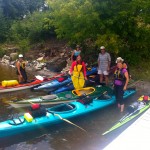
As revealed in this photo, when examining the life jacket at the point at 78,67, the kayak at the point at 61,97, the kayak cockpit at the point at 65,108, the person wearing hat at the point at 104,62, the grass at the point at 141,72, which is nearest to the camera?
the kayak cockpit at the point at 65,108

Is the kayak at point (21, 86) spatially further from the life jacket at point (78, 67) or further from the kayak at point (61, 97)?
the life jacket at point (78, 67)

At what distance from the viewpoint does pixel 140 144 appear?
4.40 meters

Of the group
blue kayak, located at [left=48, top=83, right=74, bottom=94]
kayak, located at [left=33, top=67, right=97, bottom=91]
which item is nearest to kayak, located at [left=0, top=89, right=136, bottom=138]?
blue kayak, located at [left=48, top=83, right=74, bottom=94]

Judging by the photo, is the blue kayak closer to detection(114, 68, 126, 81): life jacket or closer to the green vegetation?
the green vegetation

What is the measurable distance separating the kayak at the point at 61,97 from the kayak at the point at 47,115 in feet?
2.10

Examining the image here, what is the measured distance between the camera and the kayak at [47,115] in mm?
7148

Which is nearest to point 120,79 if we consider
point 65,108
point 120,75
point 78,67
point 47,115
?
point 120,75

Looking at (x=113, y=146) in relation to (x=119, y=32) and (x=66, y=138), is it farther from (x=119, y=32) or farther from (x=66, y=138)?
(x=119, y=32)

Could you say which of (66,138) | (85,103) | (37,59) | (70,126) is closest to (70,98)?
(85,103)

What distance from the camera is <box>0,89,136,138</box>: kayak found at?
715 centimetres

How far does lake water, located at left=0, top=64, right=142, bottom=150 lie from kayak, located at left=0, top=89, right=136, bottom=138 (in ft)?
0.80

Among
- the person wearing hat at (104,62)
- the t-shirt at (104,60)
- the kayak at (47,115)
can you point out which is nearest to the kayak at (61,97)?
the kayak at (47,115)

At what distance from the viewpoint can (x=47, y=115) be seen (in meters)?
7.86

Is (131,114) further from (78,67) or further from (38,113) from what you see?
(78,67)
